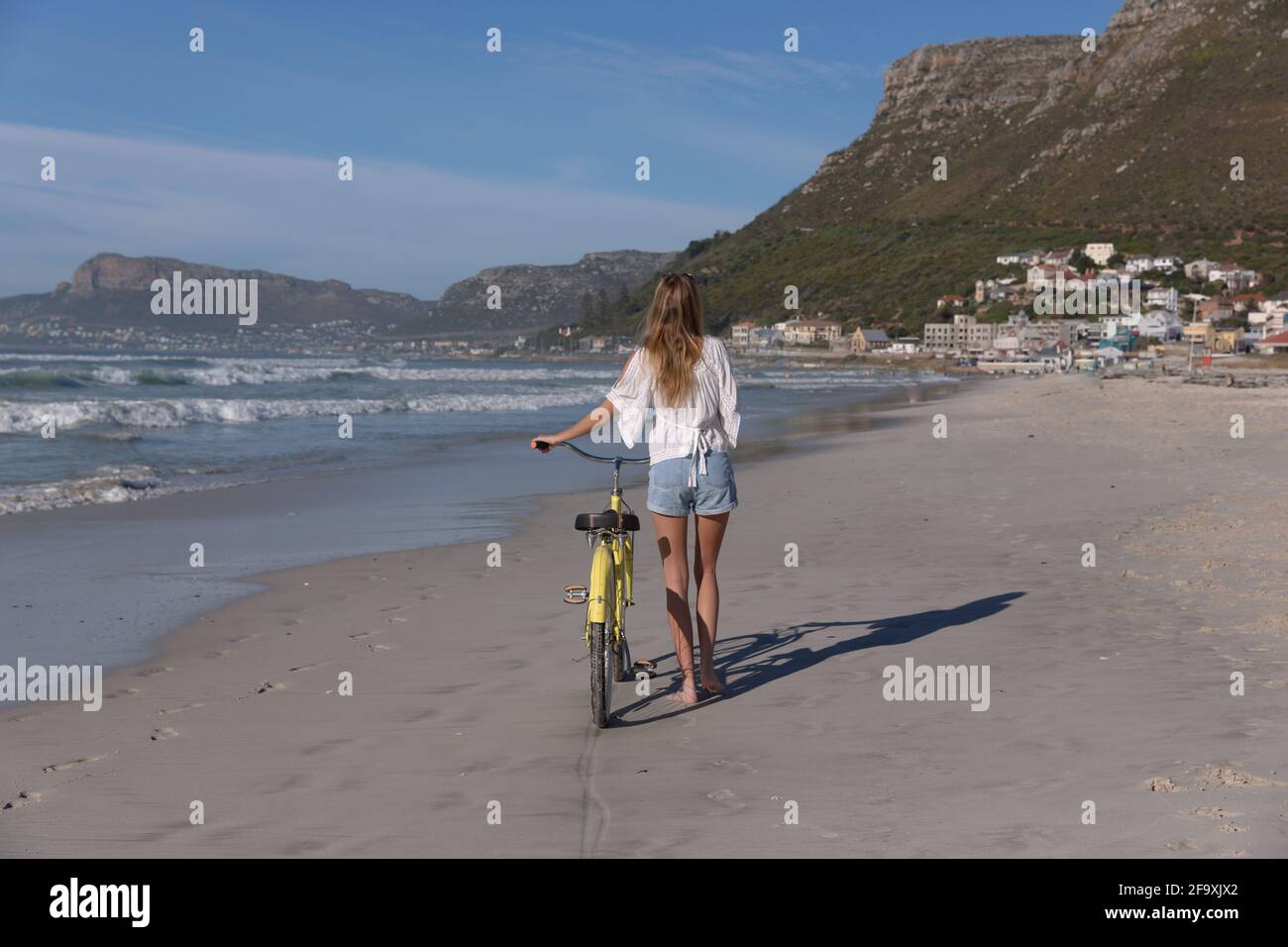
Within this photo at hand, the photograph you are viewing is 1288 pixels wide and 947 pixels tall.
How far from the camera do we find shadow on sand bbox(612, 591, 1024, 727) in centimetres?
526

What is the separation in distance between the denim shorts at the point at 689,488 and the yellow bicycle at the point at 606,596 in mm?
123

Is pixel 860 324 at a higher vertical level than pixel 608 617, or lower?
higher

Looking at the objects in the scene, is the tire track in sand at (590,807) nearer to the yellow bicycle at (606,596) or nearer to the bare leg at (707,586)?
the yellow bicycle at (606,596)

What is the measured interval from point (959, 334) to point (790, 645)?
9846cm

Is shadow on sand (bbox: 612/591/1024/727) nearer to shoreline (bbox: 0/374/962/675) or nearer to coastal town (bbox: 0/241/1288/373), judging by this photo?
shoreline (bbox: 0/374/962/675)

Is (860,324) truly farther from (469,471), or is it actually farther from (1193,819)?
(1193,819)

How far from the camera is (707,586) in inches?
211

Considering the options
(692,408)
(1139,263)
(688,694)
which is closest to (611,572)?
(688,694)

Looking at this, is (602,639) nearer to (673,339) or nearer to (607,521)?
(607,521)

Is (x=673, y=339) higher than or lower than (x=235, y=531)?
higher

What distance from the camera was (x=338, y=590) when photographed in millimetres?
7855

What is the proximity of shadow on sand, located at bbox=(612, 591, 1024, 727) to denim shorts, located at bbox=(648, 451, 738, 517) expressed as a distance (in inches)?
33.8
